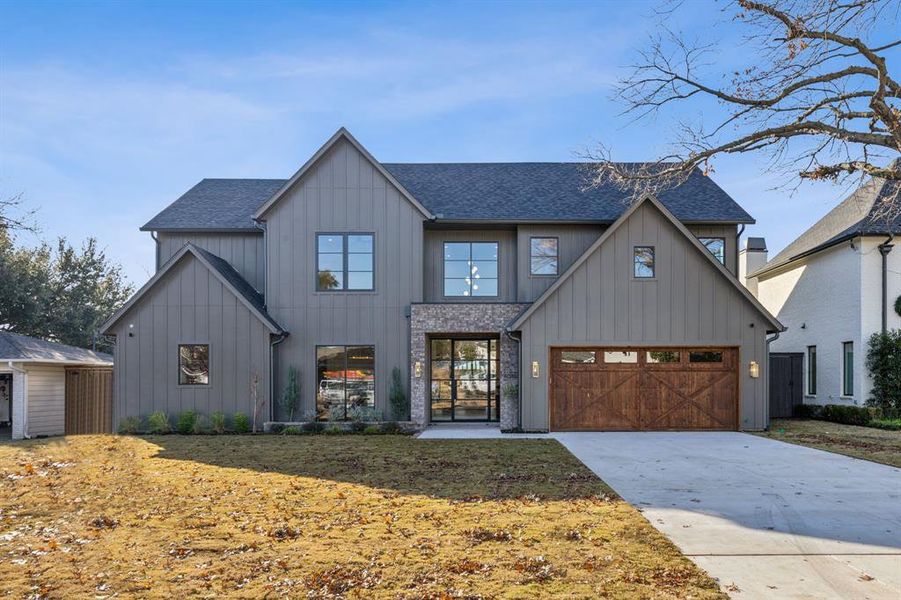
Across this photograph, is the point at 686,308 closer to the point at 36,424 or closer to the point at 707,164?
the point at 707,164

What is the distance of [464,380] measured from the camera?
18.6 m

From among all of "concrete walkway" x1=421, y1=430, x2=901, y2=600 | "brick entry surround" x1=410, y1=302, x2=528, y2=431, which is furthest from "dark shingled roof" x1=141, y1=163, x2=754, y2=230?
"concrete walkway" x1=421, y1=430, x2=901, y2=600

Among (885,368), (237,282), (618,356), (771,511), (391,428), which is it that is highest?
(237,282)

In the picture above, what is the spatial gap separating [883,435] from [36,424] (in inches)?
839

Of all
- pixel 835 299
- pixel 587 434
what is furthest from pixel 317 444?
pixel 835 299

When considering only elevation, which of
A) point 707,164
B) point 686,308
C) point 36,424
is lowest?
point 36,424

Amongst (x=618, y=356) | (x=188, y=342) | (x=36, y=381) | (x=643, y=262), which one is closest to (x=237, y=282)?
(x=188, y=342)

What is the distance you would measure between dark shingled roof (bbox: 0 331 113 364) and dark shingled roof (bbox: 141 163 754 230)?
4.33 m

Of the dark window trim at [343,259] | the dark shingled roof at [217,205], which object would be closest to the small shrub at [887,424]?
the dark window trim at [343,259]

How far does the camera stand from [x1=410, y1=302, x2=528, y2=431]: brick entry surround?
17.0 m

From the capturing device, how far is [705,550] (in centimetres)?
604

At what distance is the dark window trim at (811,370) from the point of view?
21484 mm

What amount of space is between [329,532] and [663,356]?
12.1 m

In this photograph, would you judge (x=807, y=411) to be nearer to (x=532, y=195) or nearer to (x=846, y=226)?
(x=846, y=226)
